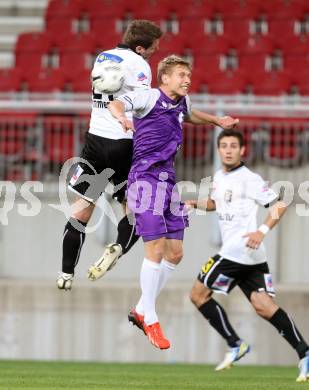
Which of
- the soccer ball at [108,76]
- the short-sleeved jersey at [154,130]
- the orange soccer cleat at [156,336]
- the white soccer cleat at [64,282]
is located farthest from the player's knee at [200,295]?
the soccer ball at [108,76]

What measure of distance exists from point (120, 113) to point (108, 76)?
65 cm

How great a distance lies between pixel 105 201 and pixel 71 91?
9.33 feet

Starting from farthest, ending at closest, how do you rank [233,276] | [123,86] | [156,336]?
[233,276] → [123,86] → [156,336]

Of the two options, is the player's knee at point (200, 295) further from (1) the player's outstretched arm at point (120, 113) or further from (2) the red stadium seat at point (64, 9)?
(2) the red stadium seat at point (64, 9)

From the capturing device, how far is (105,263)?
843 cm

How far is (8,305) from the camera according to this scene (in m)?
12.4

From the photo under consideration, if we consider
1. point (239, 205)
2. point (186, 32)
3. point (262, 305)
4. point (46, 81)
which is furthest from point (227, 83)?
point (262, 305)

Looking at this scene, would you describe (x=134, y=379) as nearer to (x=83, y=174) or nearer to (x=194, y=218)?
(x=83, y=174)

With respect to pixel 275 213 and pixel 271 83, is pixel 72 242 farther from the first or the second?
pixel 271 83

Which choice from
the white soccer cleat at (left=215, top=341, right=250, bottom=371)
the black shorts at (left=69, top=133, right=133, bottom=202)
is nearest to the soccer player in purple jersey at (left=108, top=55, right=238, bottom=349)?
the black shorts at (left=69, top=133, right=133, bottom=202)

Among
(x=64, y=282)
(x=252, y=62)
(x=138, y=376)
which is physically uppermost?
(x=252, y=62)

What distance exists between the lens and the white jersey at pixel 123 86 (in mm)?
8289

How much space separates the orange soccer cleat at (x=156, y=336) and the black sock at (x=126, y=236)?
731 mm

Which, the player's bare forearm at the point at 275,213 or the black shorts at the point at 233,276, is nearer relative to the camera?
the player's bare forearm at the point at 275,213
